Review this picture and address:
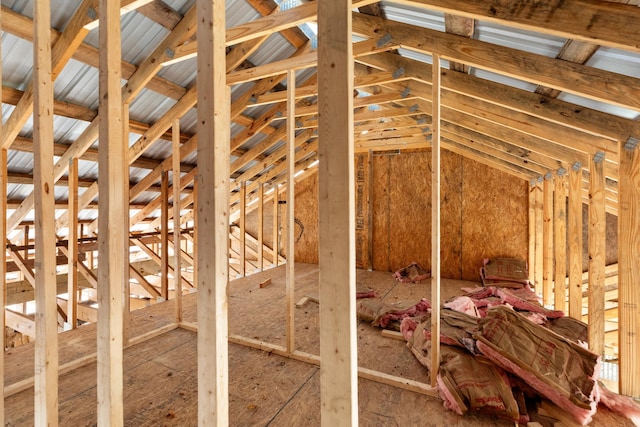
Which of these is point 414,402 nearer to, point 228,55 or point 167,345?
point 167,345

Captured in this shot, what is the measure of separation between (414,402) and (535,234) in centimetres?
476

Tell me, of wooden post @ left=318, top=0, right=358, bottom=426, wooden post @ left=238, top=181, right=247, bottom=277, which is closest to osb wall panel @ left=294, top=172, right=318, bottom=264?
wooden post @ left=238, top=181, right=247, bottom=277

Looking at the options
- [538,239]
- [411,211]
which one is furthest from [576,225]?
[411,211]

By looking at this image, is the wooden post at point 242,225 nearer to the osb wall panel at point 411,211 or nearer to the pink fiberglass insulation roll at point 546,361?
the osb wall panel at point 411,211

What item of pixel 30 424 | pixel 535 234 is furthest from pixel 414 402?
pixel 535 234

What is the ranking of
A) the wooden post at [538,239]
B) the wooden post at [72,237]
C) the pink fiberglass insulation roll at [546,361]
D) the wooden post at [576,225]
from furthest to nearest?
the wooden post at [538,239]
the wooden post at [72,237]
the wooden post at [576,225]
the pink fiberglass insulation roll at [546,361]

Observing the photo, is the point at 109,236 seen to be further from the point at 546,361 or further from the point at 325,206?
the point at 546,361

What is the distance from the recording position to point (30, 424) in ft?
6.66

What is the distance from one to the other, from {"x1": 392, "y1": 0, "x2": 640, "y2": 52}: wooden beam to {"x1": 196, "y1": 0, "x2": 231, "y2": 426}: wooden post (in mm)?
1425

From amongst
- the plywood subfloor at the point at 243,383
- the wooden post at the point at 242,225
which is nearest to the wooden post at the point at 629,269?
the plywood subfloor at the point at 243,383

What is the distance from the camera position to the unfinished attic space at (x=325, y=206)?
112 cm

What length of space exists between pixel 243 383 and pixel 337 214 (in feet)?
7.30

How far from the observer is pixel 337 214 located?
909 mm

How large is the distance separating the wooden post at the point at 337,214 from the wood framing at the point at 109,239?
3.18ft
